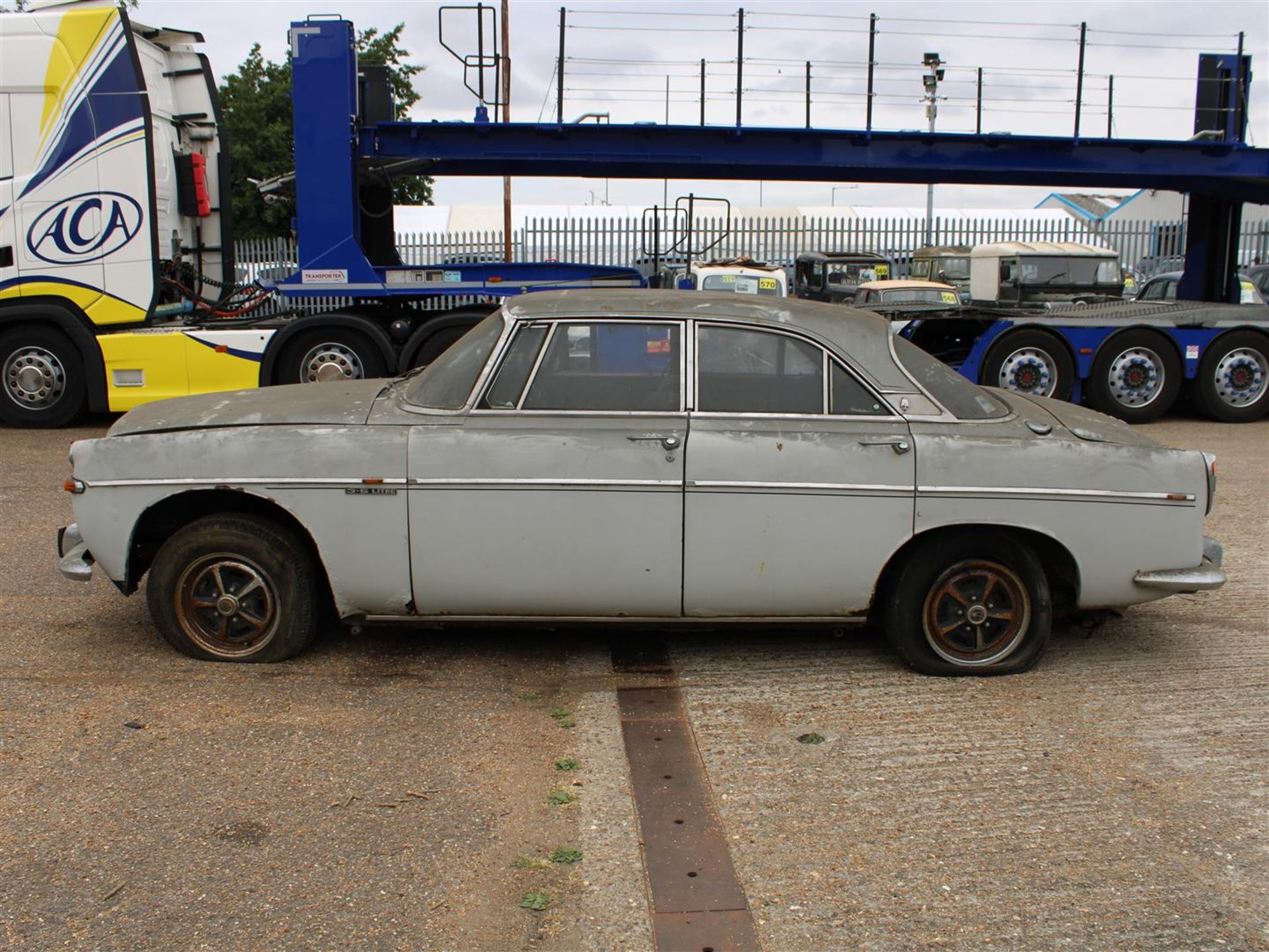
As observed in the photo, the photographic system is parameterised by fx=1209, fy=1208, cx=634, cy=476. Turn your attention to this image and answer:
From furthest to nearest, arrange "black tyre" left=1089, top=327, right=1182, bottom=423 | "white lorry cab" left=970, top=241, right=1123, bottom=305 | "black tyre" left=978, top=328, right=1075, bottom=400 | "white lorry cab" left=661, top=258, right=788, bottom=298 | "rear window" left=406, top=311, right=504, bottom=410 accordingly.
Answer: "white lorry cab" left=661, top=258, right=788, bottom=298 < "white lorry cab" left=970, top=241, right=1123, bottom=305 < "black tyre" left=1089, top=327, right=1182, bottom=423 < "black tyre" left=978, top=328, right=1075, bottom=400 < "rear window" left=406, top=311, right=504, bottom=410

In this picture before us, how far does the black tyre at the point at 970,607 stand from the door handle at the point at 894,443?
0.43 m

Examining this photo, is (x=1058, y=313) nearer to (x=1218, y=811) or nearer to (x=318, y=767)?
(x=1218, y=811)

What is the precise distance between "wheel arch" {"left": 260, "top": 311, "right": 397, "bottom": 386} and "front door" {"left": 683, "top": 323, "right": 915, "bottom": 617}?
24.0ft

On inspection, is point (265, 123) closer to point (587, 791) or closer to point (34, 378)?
point (34, 378)

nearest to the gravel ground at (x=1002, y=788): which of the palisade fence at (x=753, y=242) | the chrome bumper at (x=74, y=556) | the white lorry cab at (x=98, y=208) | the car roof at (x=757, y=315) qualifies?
the car roof at (x=757, y=315)

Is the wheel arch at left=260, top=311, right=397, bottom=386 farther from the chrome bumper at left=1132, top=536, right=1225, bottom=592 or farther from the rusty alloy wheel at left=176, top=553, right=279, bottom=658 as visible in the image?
the chrome bumper at left=1132, top=536, right=1225, bottom=592

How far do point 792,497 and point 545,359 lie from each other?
119 cm

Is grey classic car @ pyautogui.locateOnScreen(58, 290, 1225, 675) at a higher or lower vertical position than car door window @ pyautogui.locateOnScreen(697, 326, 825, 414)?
lower

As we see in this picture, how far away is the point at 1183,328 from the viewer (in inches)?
495

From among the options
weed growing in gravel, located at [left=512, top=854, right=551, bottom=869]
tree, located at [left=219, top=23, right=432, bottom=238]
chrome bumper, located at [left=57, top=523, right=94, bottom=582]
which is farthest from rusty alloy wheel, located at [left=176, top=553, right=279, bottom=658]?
tree, located at [left=219, top=23, right=432, bottom=238]

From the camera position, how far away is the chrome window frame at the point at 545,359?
5016 mm

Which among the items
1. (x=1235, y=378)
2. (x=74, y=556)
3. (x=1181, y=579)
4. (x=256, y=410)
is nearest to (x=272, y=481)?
(x=256, y=410)

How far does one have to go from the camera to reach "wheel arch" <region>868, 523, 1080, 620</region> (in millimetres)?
5000

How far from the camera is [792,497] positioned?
4895 mm
